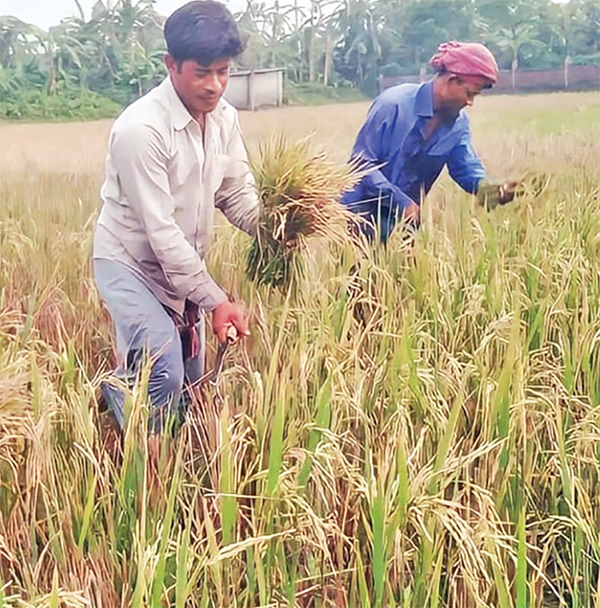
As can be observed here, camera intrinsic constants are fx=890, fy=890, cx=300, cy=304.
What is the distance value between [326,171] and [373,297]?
0.25m

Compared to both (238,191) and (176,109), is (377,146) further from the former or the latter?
(176,109)

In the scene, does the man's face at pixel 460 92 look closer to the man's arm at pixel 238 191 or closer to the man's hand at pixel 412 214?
the man's hand at pixel 412 214

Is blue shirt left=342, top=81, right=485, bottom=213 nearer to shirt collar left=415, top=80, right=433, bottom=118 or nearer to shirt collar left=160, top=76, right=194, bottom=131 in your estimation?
shirt collar left=415, top=80, right=433, bottom=118

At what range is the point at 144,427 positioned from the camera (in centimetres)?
126

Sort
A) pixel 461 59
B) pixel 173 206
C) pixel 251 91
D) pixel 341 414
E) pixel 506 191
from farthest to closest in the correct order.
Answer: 1. pixel 506 191
2. pixel 461 59
3. pixel 251 91
4. pixel 173 206
5. pixel 341 414

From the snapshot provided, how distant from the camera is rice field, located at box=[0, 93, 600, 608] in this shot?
116 cm

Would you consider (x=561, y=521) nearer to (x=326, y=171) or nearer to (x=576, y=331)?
(x=576, y=331)

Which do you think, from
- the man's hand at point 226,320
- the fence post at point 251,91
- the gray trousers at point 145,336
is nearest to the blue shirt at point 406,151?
the fence post at point 251,91

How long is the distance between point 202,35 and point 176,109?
0.40ft

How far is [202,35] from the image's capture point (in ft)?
4.55

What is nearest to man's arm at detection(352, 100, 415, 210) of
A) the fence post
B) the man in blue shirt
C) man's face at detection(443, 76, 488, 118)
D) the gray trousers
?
the man in blue shirt

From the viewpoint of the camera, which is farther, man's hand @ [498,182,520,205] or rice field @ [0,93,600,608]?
man's hand @ [498,182,520,205]

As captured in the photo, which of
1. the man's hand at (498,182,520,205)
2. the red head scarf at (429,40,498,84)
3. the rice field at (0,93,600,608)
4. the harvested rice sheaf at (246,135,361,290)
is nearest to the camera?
the rice field at (0,93,600,608)

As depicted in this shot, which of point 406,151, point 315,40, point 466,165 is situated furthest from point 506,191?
point 315,40
